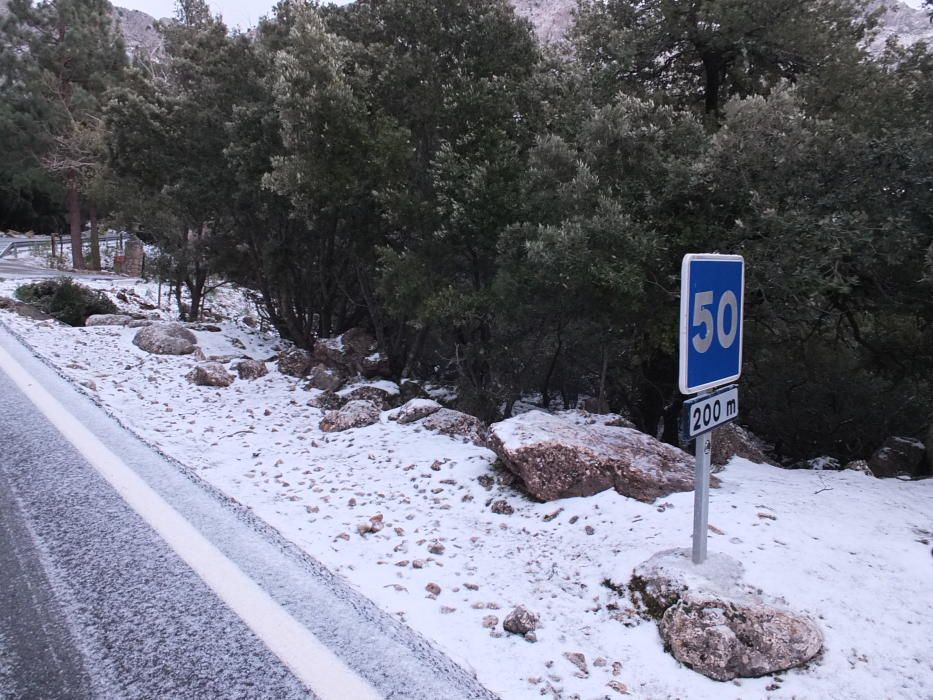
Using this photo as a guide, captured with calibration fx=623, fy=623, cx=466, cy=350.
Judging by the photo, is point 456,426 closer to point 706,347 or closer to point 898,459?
point 706,347

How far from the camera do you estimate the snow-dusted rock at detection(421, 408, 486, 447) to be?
6.77 m

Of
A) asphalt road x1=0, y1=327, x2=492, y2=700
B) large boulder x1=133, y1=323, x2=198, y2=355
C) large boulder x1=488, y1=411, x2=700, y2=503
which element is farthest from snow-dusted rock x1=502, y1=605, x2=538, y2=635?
large boulder x1=133, y1=323, x2=198, y2=355

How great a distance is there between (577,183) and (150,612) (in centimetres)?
572

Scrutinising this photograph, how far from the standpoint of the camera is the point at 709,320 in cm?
343

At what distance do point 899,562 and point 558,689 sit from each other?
2.42 m

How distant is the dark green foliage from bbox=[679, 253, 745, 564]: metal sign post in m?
14.4

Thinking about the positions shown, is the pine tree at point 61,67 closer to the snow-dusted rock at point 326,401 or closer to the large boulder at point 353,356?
the large boulder at point 353,356

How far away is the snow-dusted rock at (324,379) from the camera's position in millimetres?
9500

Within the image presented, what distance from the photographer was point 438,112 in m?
8.94

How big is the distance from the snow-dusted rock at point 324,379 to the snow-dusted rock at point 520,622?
6431 millimetres

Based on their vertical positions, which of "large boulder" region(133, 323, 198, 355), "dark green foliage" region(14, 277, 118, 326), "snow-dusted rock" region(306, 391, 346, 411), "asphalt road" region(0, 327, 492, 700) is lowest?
"asphalt road" region(0, 327, 492, 700)

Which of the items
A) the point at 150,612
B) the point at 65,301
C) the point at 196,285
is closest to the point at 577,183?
the point at 150,612

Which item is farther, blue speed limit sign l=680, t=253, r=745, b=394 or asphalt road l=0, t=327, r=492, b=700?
blue speed limit sign l=680, t=253, r=745, b=394

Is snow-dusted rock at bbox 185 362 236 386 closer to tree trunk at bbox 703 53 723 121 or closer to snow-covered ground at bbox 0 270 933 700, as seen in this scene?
snow-covered ground at bbox 0 270 933 700
